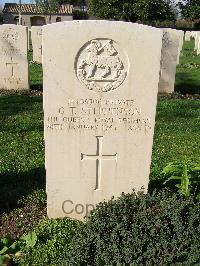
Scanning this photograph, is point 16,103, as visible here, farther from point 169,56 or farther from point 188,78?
point 188,78

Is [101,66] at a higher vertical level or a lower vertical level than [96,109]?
higher

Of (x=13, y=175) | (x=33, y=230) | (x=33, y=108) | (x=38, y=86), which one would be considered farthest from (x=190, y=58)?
(x=33, y=230)

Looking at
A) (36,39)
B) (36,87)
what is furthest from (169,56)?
(36,39)

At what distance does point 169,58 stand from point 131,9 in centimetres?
2873

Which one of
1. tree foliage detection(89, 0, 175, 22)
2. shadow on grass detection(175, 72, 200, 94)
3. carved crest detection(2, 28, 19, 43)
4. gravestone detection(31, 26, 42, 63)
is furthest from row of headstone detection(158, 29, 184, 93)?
tree foliage detection(89, 0, 175, 22)

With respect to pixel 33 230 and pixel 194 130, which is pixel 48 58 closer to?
pixel 33 230

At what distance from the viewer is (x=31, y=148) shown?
21.2 feet

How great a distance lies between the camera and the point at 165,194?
11.8 ft

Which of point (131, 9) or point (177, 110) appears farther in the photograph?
point (131, 9)

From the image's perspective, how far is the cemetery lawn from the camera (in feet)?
14.8

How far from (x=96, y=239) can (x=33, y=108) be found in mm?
5993

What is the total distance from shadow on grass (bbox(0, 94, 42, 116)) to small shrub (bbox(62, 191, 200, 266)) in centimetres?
544

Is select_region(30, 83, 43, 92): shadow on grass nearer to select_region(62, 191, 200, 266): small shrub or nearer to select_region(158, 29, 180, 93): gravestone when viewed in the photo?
select_region(158, 29, 180, 93): gravestone

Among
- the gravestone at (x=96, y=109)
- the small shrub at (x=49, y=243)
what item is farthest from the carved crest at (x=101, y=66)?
the small shrub at (x=49, y=243)
